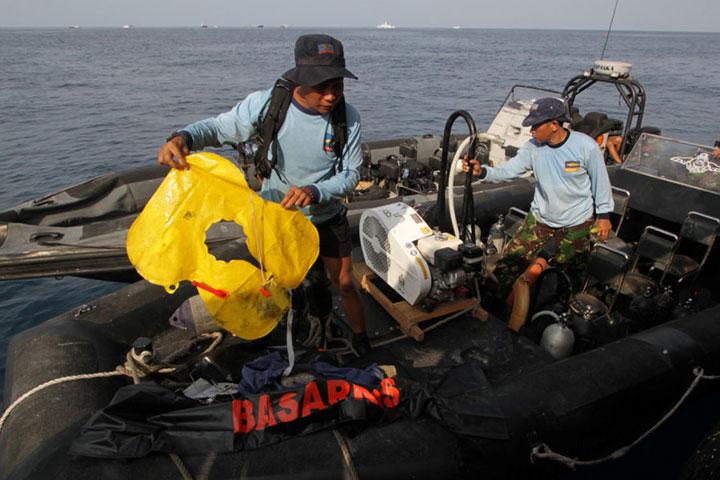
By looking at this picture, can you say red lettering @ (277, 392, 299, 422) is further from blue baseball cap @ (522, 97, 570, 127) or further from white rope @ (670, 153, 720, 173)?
white rope @ (670, 153, 720, 173)

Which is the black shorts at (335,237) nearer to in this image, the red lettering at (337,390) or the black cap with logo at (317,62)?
the black cap with logo at (317,62)

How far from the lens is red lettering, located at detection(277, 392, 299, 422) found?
206cm

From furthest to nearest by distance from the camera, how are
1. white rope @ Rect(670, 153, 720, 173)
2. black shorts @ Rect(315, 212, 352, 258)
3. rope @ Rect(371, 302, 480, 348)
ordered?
1. white rope @ Rect(670, 153, 720, 173)
2. rope @ Rect(371, 302, 480, 348)
3. black shorts @ Rect(315, 212, 352, 258)

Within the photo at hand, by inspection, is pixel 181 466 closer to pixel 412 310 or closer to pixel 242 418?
pixel 242 418

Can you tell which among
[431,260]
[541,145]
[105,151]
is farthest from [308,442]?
[105,151]

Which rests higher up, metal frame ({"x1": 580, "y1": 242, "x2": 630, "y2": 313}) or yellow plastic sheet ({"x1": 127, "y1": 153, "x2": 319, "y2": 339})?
yellow plastic sheet ({"x1": 127, "y1": 153, "x2": 319, "y2": 339})

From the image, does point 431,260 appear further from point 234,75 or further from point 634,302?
point 234,75

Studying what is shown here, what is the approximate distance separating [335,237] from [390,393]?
110 cm

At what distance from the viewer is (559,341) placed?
3.39m

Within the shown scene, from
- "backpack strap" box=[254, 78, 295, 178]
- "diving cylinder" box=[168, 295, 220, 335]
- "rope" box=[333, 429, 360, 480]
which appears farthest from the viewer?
"diving cylinder" box=[168, 295, 220, 335]

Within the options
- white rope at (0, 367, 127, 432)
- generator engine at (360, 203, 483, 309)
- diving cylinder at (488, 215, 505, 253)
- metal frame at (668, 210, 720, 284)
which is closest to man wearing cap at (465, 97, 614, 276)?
generator engine at (360, 203, 483, 309)

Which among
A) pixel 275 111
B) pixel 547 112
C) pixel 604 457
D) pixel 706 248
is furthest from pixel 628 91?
pixel 275 111

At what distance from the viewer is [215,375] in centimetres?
291

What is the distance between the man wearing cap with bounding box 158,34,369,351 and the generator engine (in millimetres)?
533
